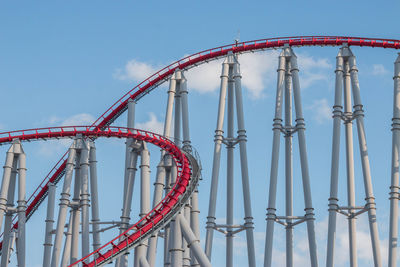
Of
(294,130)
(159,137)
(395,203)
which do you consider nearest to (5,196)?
(159,137)

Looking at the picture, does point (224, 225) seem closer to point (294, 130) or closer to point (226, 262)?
point (226, 262)

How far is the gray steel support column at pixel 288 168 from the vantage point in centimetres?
2809

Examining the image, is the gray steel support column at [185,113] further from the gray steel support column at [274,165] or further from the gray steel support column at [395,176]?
the gray steel support column at [395,176]

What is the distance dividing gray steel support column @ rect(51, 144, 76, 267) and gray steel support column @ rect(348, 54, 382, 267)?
393 inches

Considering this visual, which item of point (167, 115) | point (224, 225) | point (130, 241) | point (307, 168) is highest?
point (167, 115)

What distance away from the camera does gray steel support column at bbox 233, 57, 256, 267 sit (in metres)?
27.7

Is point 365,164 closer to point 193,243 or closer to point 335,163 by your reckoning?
point 335,163

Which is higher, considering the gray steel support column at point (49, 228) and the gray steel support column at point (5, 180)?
the gray steel support column at point (5, 180)

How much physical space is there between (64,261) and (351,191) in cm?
1042

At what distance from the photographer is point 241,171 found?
2912 centimetres

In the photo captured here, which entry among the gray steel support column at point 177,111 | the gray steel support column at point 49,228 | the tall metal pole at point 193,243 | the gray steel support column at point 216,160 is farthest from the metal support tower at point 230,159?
the gray steel support column at point 49,228

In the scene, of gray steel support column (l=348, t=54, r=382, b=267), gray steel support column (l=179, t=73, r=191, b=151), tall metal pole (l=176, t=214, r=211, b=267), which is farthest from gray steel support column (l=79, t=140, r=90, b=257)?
gray steel support column (l=348, t=54, r=382, b=267)

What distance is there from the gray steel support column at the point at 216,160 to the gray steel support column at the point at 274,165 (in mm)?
2040

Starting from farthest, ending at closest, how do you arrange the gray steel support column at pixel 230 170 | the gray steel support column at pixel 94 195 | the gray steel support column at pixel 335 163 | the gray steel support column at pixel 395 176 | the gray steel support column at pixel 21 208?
the gray steel support column at pixel 94 195 → the gray steel support column at pixel 230 170 → the gray steel support column at pixel 21 208 → the gray steel support column at pixel 335 163 → the gray steel support column at pixel 395 176
